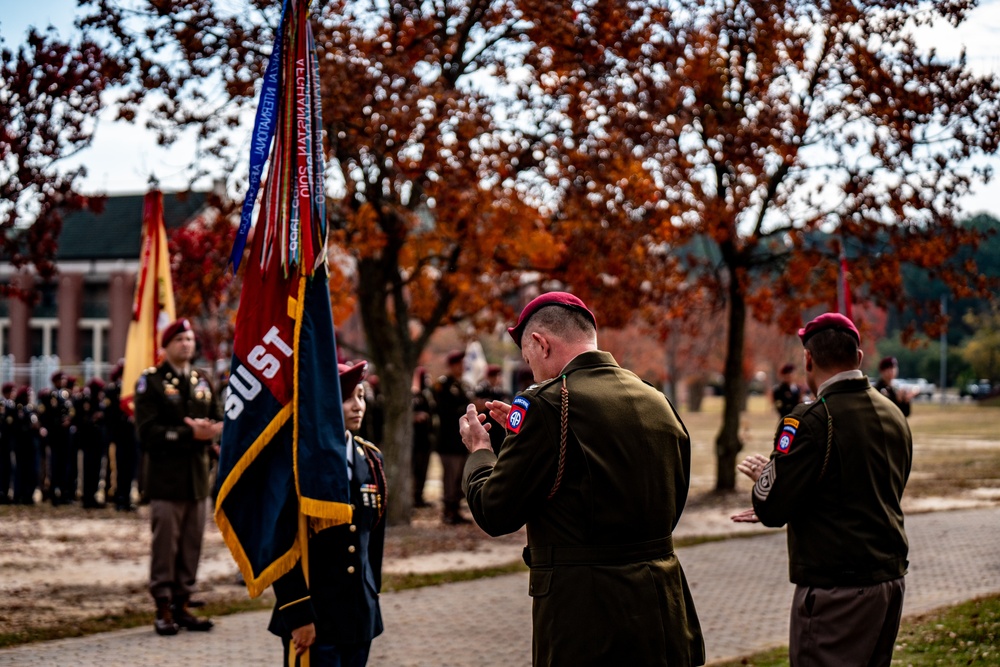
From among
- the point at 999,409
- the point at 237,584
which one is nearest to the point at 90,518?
the point at 237,584

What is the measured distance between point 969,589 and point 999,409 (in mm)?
56435

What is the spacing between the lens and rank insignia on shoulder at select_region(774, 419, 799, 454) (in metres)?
4.85

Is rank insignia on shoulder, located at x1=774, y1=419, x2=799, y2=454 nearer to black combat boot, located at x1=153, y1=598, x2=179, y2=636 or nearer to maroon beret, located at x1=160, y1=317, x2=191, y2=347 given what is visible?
maroon beret, located at x1=160, y1=317, x2=191, y2=347

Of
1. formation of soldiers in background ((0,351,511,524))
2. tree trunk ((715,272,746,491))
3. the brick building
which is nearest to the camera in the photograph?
formation of soldiers in background ((0,351,511,524))

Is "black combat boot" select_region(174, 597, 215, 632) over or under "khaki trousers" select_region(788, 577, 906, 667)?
under

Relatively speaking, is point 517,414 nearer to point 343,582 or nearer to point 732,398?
point 343,582

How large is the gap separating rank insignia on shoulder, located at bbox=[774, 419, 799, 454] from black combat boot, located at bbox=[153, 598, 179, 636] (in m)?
5.42

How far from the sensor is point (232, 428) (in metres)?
5.20

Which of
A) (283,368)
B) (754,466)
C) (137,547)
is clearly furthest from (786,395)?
(283,368)

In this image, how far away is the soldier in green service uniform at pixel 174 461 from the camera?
28.1 feet

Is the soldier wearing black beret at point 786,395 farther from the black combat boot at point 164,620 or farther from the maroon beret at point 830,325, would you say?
the maroon beret at point 830,325

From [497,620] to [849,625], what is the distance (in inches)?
188

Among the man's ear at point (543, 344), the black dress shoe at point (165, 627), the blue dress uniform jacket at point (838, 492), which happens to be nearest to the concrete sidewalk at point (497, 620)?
the black dress shoe at point (165, 627)

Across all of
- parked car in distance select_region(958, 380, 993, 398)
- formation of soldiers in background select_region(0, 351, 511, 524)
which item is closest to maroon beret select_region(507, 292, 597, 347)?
formation of soldiers in background select_region(0, 351, 511, 524)
